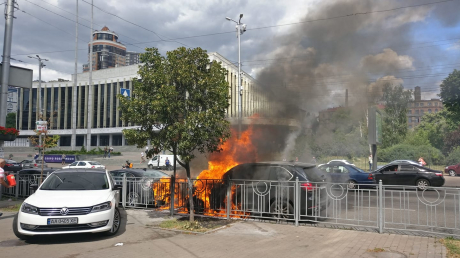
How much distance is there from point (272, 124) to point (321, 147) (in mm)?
9902

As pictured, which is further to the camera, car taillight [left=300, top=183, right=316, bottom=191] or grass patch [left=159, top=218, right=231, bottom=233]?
car taillight [left=300, top=183, right=316, bottom=191]

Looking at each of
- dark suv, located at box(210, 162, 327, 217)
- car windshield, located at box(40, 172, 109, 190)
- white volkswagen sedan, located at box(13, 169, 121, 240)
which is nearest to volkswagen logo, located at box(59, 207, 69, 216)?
white volkswagen sedan, located at box(13, 169, 121, 240)

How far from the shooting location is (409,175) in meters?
16.7

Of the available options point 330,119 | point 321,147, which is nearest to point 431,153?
point 321,147

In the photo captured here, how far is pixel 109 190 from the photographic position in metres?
7.61

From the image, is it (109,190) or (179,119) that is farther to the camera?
(179,119)

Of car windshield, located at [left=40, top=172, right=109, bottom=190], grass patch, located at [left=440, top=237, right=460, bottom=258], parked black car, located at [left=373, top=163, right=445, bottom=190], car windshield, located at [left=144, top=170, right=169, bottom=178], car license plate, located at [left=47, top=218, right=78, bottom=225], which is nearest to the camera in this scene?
grass patch, located at [left=440, top=237, right=460, bottom=258]

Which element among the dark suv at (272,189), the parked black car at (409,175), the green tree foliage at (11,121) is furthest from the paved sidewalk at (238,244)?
the green tree foliage at (11,121)

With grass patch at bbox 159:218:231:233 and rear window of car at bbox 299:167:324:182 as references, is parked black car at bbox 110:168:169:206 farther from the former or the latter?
rear window of car at bbox 299:167:324:182

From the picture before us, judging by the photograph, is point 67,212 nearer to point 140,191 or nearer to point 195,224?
point 195,224

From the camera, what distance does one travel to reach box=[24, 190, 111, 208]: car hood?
21.6ft

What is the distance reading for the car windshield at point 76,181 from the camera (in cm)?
764

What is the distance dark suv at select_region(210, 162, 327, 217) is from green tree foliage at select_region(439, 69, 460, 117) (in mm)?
20106

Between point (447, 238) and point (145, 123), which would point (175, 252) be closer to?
point (145, 123)
